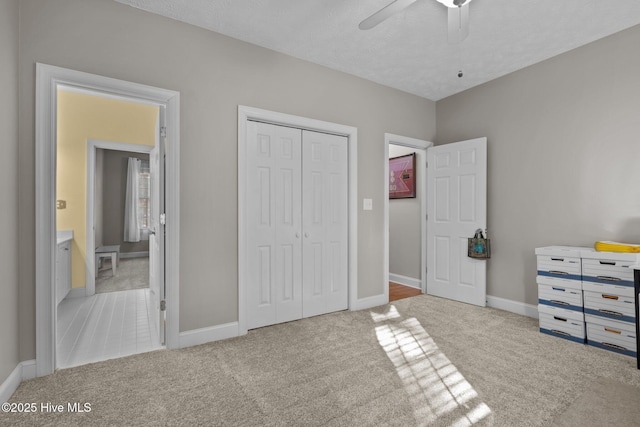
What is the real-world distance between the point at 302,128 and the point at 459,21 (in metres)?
1.67

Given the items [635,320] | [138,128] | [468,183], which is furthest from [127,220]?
[635,320]

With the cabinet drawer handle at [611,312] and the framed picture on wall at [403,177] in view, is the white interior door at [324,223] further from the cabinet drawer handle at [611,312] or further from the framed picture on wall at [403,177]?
the cabinet drawer handle at [611,312]

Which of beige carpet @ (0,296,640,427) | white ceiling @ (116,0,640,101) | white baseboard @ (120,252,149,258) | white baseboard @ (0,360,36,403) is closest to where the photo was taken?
beige carpet @ (0,296,640,427)

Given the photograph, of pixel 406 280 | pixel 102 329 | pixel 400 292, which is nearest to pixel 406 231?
pixel 406 280

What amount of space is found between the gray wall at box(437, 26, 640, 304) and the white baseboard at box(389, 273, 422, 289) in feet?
3.42

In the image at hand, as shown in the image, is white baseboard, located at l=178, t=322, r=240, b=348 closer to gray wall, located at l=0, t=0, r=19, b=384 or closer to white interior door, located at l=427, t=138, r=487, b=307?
gray wall, located at l=0, t=0, r=19, b=384

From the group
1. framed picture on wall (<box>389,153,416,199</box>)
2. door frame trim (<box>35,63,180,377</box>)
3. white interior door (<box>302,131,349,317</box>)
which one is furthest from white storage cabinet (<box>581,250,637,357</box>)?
door frame trim (<box>35,63,180,377</box>)

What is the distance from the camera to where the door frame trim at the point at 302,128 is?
9.32 ft

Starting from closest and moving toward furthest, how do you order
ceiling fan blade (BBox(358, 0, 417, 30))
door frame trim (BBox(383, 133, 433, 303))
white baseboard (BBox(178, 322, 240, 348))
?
ceiling fan blade (BBox(358, 0, 417, 30))
white baseboard (BBox(178, 322, 240, 348))
door frame trim (BBox(383, 133, 433, 303))

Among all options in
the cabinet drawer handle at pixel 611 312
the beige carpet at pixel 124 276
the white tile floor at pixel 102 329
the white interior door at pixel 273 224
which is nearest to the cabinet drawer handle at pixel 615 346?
the cabinet drawer handle at pixel 611 312

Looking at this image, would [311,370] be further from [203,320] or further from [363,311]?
[363,311]

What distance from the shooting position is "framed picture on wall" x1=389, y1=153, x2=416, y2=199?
471 centimetres

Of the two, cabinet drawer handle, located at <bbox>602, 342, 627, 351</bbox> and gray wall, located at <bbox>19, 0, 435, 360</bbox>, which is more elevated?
gray wall, located at <bbox>19, 0, 435, 360</bbox>

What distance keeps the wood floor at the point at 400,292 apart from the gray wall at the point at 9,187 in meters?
3.50
